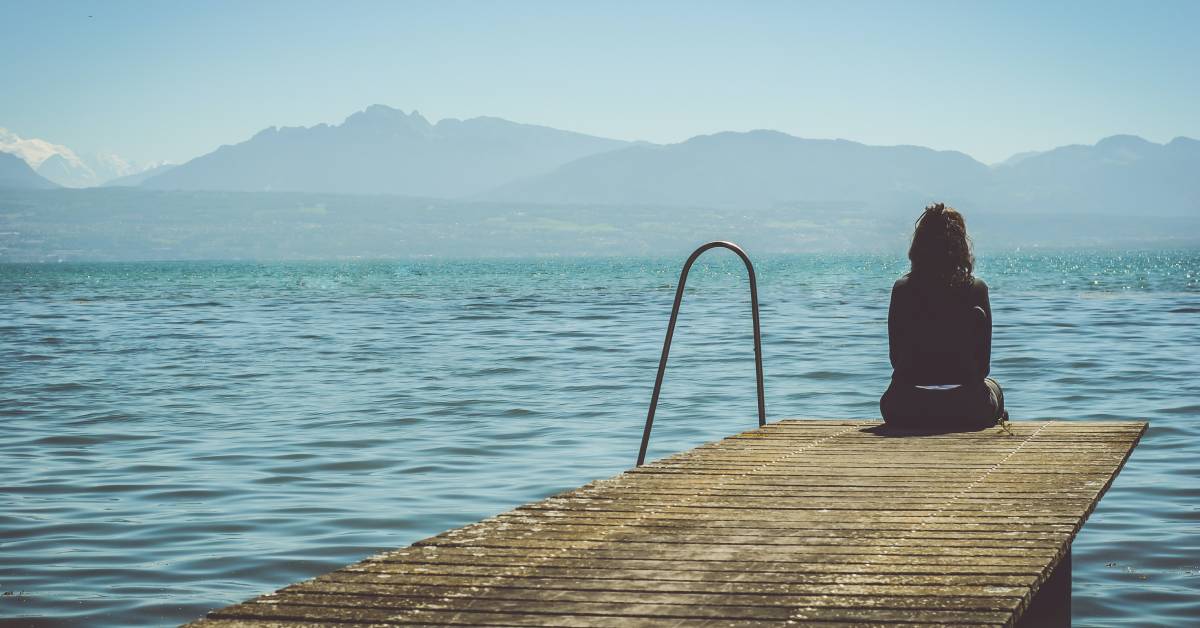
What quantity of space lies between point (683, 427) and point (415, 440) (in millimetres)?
3224

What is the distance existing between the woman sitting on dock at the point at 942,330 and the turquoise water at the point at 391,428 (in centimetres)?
136

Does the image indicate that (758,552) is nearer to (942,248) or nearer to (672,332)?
(942,248)

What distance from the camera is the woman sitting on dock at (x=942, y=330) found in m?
8.75

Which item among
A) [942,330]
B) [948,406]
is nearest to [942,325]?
[942,330]

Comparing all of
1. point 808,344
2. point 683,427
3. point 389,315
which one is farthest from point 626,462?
point 389,315

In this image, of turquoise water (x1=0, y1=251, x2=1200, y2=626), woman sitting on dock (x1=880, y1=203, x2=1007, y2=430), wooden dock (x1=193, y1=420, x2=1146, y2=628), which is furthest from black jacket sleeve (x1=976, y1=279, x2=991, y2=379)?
turquoise water (x1=0, y1=251, x2=1200, y2=626)

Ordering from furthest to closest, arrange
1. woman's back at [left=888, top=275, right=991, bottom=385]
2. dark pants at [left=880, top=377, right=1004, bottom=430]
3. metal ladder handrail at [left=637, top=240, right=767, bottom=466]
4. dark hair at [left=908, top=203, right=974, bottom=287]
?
1. metal ladder handrail at [left=637, top=240, right=767, bottom=466]
2. dark pants at [left=880, top=377, right=1004, bottom=430]
3. woman's back at [left=888, top=275, right=991, bottom=385]
4. dark hair at [left=908, top=203, right=974, bottom=287]

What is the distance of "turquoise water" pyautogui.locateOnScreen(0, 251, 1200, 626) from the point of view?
8797 mm

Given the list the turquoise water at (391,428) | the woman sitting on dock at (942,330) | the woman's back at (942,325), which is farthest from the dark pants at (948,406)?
the turquoise water at (391,428)

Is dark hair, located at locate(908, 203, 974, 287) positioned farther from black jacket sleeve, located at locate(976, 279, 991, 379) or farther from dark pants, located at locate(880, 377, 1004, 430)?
dark pants, located at locate(880, 377, 1004, 430)

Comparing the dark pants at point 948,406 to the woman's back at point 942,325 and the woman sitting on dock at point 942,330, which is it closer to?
the woman sitting on dock at point 942,330

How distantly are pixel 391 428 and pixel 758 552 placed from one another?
413 inches

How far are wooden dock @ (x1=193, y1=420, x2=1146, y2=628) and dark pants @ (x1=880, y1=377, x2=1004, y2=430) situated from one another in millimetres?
940

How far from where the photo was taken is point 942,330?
893cm
